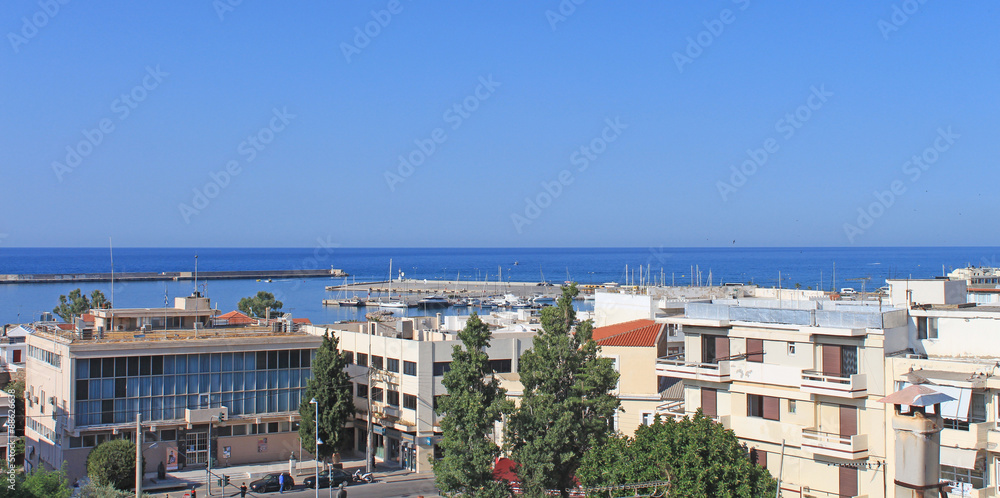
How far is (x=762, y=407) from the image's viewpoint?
26.4 metres

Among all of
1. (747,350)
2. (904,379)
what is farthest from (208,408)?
(904,379)

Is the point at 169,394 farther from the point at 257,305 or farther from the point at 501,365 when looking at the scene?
the point at 257,305

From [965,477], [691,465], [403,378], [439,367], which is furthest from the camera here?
[403,378]

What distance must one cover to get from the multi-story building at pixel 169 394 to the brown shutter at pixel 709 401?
2121 cm

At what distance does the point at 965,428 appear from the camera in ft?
73.0

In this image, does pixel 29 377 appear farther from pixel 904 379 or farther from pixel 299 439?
pixel 904 379

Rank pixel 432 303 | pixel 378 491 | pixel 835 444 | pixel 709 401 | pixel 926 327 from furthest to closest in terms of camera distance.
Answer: pixel 432 303
pixel 378 491
pixel 709 401
pixel 926 327
pixel 835 444

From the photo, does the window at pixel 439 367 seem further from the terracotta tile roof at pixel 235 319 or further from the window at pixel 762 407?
the window at pixel 762 407

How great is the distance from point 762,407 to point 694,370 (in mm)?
2421

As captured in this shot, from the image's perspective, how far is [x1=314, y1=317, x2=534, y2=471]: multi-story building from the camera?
4066 centimetres

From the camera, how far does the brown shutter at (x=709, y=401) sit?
27.6 meters

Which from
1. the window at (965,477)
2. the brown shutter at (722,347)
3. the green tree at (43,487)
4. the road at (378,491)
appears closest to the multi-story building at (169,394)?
the road at (378,491)

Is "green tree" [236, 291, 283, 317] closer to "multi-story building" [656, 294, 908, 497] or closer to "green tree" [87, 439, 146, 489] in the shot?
"green tree" [87, 439, 146, 489]

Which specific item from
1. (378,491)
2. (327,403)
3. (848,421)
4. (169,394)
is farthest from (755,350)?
(169,394)
